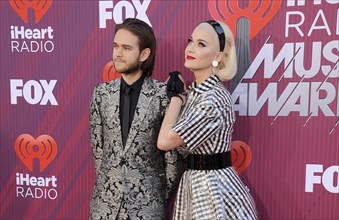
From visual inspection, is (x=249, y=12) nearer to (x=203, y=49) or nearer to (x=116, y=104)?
(x=203, y=49)

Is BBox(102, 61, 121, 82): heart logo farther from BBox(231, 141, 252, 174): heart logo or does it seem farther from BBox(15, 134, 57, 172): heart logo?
BBox(231, 141, 252, 174): heart logo

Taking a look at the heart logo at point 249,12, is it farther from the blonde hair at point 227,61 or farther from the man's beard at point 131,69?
the man's beard at point 131,69

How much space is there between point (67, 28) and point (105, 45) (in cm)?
23

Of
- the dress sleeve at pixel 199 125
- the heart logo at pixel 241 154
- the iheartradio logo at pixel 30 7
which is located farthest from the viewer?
the iheartradio logo at pixel 30 7

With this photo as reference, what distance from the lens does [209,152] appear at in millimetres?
1573

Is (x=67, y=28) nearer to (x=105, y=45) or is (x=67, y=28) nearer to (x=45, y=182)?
(x=105, y=45)

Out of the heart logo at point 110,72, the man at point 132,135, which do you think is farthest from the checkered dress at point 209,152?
the heart logo at point 110,72

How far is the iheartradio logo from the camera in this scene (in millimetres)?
2133

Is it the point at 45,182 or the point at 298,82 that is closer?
the point at 298,82

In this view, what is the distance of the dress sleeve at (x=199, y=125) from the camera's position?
→ 1479mm

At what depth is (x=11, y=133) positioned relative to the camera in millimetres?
2258

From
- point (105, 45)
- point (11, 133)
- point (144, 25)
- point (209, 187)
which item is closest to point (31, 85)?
point (11, 133)

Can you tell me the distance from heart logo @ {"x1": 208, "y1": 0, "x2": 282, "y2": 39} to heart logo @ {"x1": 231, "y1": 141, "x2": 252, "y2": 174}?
20.8 inches

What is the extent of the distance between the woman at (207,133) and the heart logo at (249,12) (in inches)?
13.2
